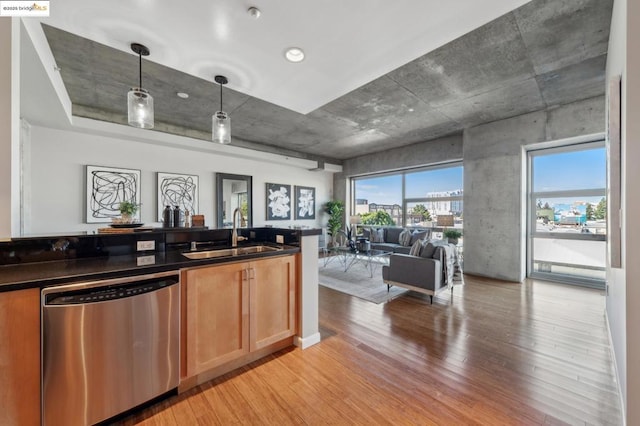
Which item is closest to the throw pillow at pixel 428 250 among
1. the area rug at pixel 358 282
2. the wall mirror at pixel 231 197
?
the area rug at pixel 358 282

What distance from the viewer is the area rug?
3.90m

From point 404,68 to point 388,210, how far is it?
5021mm

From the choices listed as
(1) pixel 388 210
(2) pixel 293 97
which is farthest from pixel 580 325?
(1) pixel 388 210

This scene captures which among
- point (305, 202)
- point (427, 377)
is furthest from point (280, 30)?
point (305, 202)

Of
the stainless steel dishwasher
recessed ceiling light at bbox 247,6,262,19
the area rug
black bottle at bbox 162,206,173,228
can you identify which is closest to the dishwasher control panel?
the stainless steel dishwasher

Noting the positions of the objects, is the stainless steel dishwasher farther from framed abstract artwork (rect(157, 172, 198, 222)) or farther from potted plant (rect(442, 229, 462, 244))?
potted plant (rect(442, 229, 462, 244))

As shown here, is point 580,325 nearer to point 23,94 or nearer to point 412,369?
point 412,369

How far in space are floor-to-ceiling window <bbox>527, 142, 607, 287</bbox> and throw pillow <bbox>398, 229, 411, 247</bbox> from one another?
7.61 feet

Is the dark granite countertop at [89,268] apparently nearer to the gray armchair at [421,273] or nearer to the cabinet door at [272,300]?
the cabinet door at [272,300]

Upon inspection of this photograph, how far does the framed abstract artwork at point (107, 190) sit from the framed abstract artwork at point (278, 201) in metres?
2.99

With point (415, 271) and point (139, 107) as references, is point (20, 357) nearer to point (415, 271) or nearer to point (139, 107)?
point (139, 107)

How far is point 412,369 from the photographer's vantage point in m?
2.08

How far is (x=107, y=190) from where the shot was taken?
4543 millimetres

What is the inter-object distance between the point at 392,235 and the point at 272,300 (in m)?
5.30
